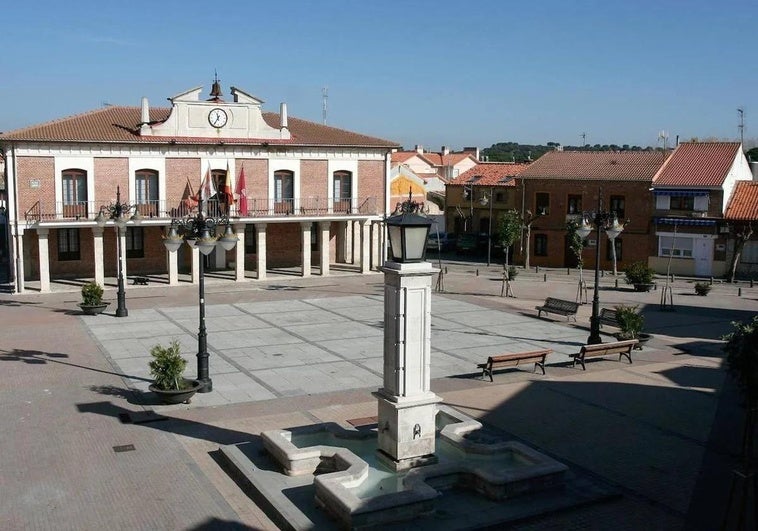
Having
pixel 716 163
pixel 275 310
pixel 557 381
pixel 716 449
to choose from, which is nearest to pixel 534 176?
pixel 716 163

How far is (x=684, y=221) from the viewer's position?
144ft

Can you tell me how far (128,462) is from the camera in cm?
1343

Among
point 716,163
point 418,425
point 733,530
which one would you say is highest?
point 716,163

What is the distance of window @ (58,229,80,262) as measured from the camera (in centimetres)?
3662

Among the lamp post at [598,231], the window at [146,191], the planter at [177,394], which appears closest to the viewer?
the planter at [177,394]

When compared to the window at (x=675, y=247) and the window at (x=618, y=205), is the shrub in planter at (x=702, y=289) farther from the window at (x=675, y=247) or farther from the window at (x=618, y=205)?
the window at (x=618, y=205)

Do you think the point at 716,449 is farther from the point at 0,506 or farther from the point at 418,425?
the point at 0,506

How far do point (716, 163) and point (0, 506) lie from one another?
43.3 metres

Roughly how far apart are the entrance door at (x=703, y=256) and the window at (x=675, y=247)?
0.36 m

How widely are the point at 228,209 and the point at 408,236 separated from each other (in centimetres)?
1947

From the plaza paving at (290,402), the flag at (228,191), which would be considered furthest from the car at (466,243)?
the plaza paving at (290,402)

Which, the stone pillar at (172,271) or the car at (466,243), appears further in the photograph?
the car at (466,243)

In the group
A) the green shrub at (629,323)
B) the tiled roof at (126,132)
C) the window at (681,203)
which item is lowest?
the green shrub at (629,323)

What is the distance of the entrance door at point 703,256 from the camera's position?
43469mm
